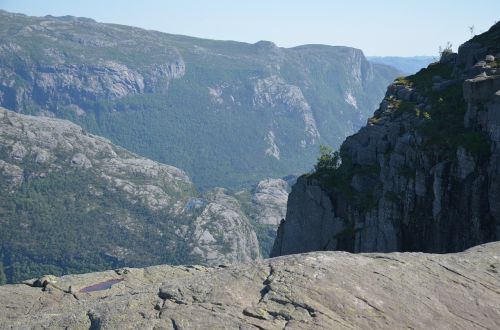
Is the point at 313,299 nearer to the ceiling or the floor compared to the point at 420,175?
nearer to the floor

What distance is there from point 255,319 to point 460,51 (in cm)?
7425

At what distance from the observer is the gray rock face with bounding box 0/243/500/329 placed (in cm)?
3375

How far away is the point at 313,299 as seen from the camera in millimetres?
34875

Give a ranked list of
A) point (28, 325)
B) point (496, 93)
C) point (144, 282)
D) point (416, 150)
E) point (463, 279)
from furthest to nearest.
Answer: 1. point (416, 150)
2. point (496, 93)
3. point (144, 282)
4. point (463, 279)
5. point (28, 325)

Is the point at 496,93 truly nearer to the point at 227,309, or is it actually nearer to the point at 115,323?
the point at 227,309

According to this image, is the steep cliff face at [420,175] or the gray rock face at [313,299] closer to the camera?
the gray rock face at [313,299]

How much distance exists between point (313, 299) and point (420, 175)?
139 ft

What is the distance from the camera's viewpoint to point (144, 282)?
51.2 m

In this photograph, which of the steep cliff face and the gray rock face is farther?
the steep cliff face

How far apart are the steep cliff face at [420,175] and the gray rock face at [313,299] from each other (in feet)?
86.1

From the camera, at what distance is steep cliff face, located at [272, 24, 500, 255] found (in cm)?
6644

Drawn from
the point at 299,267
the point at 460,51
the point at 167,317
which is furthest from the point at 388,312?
the point at 460,51

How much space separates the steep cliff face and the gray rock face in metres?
26.2

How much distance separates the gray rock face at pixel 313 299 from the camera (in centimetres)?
3375
